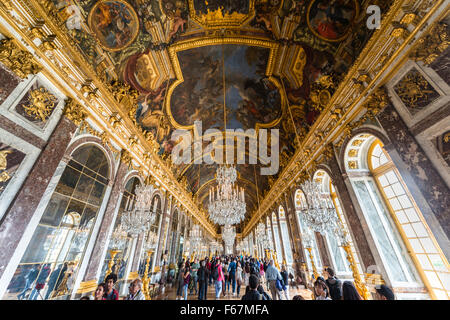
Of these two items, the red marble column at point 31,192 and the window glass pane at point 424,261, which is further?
the window glass pane at point 424,261

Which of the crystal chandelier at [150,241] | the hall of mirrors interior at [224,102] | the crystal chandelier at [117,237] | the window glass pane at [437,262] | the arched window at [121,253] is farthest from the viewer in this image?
the crystal chandelier at [150,241]

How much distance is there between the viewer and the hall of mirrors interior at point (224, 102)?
3.35m

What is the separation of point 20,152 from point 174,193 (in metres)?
9.12

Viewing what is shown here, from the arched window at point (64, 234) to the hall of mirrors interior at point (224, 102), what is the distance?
0.10 ft

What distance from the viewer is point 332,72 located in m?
5.82

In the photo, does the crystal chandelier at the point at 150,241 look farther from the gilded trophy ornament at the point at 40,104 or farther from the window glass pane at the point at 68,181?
the gilded trophy ornament at the point at 40,104

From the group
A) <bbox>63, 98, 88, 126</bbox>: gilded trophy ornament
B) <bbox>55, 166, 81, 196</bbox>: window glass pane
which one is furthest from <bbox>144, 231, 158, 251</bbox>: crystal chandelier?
<bbox>63, 98, 88, 126</bbox>: gilded trophy ornament

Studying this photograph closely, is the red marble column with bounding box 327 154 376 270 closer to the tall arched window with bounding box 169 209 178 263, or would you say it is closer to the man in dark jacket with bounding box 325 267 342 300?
the man in dark jacket with bounding box 325 267 342 300

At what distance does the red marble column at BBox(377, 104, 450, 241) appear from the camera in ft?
10.2

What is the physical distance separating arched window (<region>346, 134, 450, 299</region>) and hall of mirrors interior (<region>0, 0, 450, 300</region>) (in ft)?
0.10

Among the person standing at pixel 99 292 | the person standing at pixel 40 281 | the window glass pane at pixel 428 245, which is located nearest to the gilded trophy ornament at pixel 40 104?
the person standing at pixel 40 281

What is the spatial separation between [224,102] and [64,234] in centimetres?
830
